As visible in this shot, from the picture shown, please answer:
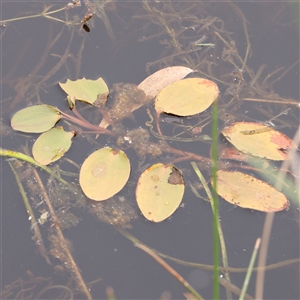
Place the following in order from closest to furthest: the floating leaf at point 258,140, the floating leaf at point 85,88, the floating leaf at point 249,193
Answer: the floating leaf at point 249,193
the floating leaf at point 258,140
the floating leaf at point 85,88

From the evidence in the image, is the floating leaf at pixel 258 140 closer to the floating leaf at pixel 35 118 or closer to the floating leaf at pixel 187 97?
the floating leaf at pixel 187 97

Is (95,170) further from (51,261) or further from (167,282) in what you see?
(167,282)

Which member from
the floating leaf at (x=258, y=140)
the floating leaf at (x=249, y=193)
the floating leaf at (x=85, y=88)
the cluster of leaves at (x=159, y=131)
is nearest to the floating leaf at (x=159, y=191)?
the cluster of leaves at (x=159, y=131)

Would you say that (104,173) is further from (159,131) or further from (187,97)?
(187,97)

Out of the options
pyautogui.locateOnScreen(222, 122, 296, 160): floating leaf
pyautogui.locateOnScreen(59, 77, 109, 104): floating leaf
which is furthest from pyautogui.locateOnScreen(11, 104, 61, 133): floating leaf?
pyautogui.locateOnScreen(222, 122, 296, 160): floating leaf

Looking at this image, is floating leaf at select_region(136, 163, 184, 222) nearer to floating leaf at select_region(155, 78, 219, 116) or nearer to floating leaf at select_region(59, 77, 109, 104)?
floating leaf at select_region(155, 78, 219, 116)

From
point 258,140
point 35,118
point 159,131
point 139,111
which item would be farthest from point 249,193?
point 35,118

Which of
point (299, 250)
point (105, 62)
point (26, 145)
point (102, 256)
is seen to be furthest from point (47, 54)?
point (299, 250)
